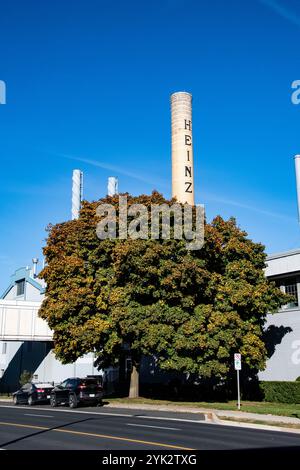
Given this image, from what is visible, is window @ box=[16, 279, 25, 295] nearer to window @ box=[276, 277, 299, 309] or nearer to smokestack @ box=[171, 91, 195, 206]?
smokestack @ box=[171, 91, 195, 206]

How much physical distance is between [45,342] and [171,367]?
99.3ft

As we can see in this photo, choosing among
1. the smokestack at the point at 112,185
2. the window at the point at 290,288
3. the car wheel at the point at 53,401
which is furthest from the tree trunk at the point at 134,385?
the smokestack at the point at 112,185

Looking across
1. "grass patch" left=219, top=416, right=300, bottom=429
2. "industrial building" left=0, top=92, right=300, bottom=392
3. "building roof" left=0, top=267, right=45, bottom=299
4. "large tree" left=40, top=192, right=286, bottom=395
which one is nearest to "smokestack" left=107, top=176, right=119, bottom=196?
"industrial building" left=0, top=92, right=300, bottom=392

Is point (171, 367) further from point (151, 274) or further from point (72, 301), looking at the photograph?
point (72, 301)

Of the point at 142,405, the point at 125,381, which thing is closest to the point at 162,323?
the point at 142,405

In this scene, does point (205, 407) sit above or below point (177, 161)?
below

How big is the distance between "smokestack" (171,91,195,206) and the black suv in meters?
28.4

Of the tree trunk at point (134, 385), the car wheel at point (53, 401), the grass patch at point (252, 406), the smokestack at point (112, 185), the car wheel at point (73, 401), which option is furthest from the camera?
the smokestack at point (112, 185)

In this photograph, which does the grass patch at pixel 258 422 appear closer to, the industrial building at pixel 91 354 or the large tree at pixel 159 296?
the large tree at pixel 159 296

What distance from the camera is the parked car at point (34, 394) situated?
34.0 m

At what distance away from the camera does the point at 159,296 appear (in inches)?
1203

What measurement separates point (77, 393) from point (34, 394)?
610cm

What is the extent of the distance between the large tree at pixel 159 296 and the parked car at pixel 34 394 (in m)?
2.28

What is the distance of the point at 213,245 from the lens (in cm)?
3184
